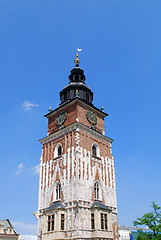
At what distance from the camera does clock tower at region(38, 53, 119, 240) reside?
27.9 meters

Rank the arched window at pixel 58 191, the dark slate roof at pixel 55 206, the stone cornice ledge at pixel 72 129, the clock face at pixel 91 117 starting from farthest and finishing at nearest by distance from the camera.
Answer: the clock face at pixel 91 117
the stone cornice ledge at pixel 72 129
the arched window at pixel 58 191
the dark slate roof at pixel 55 206

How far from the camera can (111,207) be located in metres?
32.3

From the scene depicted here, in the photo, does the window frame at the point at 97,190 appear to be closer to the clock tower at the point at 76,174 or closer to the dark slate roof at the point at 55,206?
the clock tower at the point at 76,174

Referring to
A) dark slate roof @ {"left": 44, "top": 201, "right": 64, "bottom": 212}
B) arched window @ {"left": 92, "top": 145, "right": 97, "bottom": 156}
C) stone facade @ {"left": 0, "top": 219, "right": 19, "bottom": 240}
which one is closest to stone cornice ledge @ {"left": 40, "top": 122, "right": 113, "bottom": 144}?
arched window @ {"left": 92, "top": 145, "right": 97, "bottom": 156}

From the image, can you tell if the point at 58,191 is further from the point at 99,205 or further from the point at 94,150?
the point at 94,150

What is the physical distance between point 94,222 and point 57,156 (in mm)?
10443

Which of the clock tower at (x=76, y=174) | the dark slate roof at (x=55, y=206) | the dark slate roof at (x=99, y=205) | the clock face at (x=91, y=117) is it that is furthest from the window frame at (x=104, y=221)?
the clock face at (x=91, y=117)

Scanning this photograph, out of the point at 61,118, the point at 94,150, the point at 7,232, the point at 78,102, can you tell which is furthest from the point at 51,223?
the point at 7,232

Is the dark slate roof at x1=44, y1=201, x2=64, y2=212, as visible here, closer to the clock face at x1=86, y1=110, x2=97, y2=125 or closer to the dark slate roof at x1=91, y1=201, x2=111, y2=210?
the dark slate roof at x1=91, y1=201, x2=111, y2=210

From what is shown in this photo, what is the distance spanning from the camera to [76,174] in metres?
29.5

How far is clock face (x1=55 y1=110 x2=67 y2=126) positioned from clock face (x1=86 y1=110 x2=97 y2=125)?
11.5 feet

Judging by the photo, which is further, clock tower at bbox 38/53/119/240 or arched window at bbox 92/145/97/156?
arched window at bbox 92/145/97/156

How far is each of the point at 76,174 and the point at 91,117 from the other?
1014 cm

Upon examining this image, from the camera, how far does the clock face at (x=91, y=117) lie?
3562 cm
